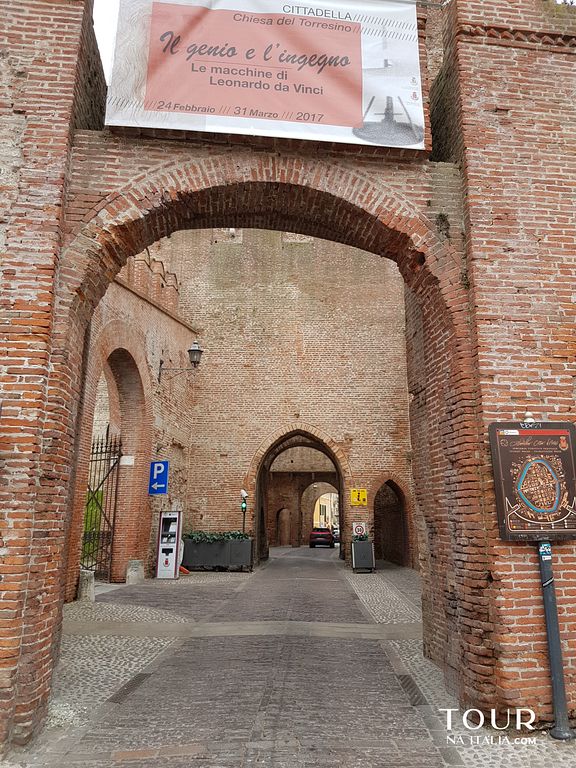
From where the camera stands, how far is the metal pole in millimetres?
3943

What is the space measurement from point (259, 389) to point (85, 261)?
1283cm

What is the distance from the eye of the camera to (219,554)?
15.0 meters

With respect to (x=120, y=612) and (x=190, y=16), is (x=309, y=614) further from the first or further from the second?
(x=190, y=16)

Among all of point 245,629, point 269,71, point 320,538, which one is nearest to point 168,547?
point 245,629

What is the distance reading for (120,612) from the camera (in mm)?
8719

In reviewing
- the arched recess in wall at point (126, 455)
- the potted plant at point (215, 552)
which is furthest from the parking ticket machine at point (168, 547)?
the potted plant at point (215, 552)

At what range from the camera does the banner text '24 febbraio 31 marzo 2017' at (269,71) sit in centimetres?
506

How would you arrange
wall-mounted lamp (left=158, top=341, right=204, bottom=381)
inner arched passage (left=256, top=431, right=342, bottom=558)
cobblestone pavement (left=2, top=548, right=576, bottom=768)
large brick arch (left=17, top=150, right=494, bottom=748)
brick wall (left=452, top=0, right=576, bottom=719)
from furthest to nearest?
1. inner arched passage (left=256, top=431, right=342, bottom=558)
2. wall-mounted lamp (left=158, top=341, right=204, bottom=381)
3. large brick arch (left=17, top=150, right=494, bottom=748)
4. brick wall (left=452, top=0, right=576, bottom=719)
5. cobblestone pavement (left=2, top=548, right=576, bottom=768)

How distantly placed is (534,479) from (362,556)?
11.5m

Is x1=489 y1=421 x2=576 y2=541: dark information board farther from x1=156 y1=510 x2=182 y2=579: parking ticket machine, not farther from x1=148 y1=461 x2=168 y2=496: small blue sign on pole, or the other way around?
x1=156 y1=510 x2=182 y2=579: parking ticket machine

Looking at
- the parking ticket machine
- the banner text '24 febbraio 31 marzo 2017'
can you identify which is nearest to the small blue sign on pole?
the parking ticket machine

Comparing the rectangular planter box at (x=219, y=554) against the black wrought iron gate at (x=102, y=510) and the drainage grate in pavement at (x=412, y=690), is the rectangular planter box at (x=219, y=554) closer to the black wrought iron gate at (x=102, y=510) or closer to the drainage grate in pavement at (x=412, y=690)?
the black wrought iron gate at (x=102, y=510)

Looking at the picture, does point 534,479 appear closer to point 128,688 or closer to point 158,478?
point 128,688

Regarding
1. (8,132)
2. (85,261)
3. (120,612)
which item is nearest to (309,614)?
(120,612)
